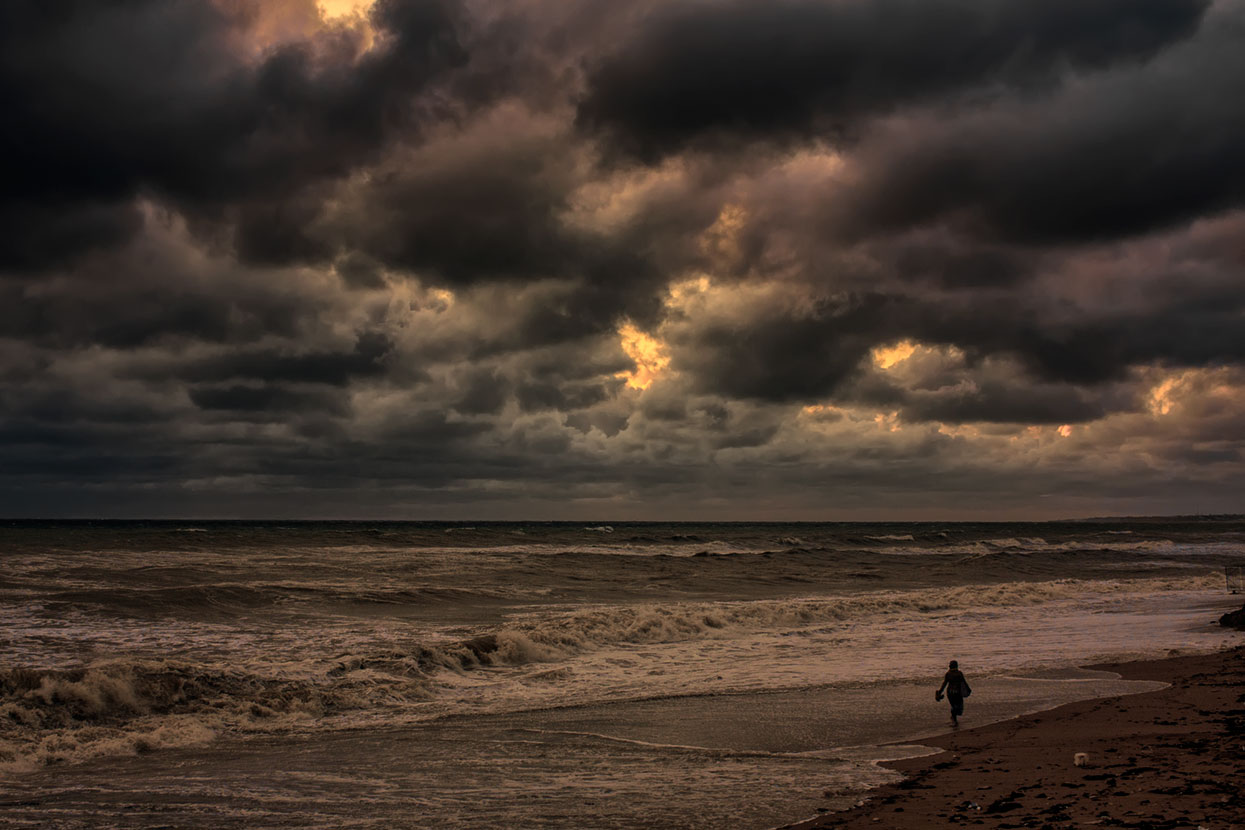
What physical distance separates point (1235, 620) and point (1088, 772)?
1886 centimetres

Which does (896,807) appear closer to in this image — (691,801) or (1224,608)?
(691,801)

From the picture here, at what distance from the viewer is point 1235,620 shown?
24297 millimetres

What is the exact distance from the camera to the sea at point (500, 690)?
10031 mm

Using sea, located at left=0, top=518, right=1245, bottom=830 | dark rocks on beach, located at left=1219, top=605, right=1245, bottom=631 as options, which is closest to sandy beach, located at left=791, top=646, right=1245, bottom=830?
sea, located at left=0, top=518, right=1245, bottom=830

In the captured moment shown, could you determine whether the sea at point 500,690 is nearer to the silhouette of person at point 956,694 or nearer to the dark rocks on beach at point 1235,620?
the silhouette of person at point 956,694

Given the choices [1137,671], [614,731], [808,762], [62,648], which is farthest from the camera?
[62,648]

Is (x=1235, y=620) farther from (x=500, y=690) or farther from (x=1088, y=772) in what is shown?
(x=500, y=690)

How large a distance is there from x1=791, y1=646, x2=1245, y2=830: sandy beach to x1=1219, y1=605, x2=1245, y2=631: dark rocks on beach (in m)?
11.3

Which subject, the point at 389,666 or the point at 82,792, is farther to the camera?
the point at 389,666

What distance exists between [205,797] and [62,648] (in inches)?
475

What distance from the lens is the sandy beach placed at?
819cm

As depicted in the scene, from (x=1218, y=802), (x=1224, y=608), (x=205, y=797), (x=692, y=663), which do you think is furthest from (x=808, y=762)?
(x=1224, y=608)

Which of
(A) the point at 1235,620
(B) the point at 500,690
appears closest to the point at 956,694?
(B) the point at 500,690

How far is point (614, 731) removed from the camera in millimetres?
13516
